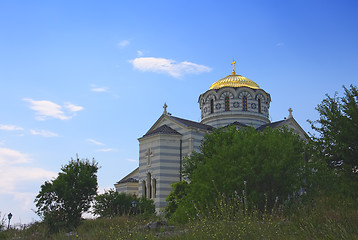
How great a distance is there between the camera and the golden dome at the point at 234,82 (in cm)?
4728

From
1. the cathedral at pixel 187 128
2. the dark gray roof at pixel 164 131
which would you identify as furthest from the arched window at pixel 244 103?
the dark gray roof at pixel 164 131

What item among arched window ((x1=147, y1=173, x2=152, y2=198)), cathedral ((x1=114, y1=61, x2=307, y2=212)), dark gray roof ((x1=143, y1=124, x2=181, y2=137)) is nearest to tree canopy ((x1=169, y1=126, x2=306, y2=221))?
cathedral ((x1=114, y1=61, x2=307, y2=212))

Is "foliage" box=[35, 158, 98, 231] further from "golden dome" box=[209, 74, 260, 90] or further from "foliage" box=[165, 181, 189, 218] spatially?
"golden dome" box=[209, 74, 260, 90]

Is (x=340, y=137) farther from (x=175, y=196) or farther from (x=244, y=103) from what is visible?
(x=244, y=103)

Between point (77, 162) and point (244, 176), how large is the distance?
37.4 feet

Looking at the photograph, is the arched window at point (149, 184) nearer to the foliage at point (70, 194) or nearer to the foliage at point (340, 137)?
the foliage at point (70, 194)

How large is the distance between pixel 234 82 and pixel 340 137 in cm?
3021

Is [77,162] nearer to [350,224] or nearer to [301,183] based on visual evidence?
[301,183]

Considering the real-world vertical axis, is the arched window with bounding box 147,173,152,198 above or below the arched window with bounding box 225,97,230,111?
below

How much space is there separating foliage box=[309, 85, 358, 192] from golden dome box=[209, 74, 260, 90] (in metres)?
27.6

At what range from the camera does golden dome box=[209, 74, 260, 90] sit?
47281 mm

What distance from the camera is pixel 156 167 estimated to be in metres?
37.9

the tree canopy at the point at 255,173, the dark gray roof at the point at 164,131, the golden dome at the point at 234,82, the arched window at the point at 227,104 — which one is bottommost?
the tree canopy at the point at 255,173

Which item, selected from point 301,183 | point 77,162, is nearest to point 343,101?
point 301,183
